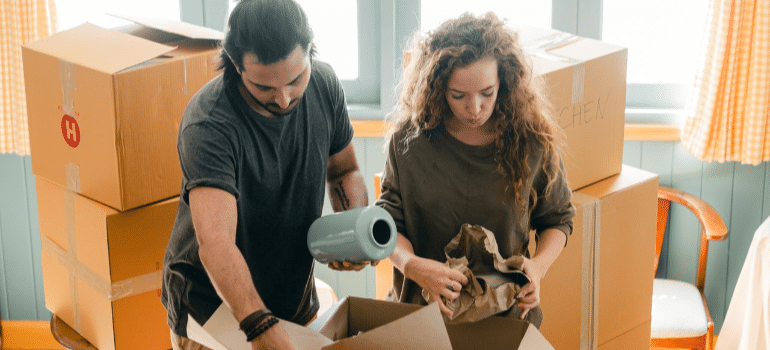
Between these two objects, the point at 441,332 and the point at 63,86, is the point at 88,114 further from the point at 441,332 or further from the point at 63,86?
the point at 441,332

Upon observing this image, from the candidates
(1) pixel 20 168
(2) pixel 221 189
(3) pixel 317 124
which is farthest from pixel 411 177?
(1) pixel 20 168

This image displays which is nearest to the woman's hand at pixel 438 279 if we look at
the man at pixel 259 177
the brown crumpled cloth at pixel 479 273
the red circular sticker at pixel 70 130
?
the brown crumpled cloth at pixel 479 273

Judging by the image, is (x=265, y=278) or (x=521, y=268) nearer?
(x=521, y=268)

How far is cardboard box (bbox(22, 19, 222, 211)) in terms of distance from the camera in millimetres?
1673

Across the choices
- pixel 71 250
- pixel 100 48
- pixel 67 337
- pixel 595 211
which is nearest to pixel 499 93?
pixel 595 211

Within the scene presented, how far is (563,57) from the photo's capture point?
1.92m

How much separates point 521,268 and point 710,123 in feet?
5.24

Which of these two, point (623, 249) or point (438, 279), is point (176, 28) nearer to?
point (438, 279)

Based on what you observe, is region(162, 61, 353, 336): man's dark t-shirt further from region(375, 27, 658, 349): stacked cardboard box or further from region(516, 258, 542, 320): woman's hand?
region(375, 27, 658, 349): stacked cardboard box

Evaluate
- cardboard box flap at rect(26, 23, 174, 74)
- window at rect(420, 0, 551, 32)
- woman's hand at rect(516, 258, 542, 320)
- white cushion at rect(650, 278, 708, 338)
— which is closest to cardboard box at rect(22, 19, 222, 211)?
cardboard box flap at rect(26, 23, 174, 74)

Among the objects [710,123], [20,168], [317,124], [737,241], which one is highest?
[317,124]

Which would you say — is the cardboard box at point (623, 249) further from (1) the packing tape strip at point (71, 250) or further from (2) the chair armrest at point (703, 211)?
(1) the packing tape strip at point (71, 250)

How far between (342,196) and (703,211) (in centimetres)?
158

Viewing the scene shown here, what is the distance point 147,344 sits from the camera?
1.88 meters
